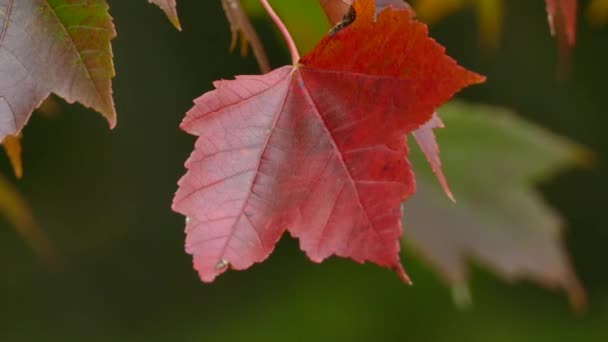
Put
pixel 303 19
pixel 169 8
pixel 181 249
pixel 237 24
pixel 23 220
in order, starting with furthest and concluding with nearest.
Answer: pixel 181 249
pixel 23 220
pixel 303 19
pixel 237 24
pixel 169 8

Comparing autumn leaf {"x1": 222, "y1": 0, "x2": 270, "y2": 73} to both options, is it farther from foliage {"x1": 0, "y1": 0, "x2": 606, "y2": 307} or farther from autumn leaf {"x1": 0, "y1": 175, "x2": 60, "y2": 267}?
autumn leaf {"x1": 0, "y1": 175, "x2": 60, "y2": 267}

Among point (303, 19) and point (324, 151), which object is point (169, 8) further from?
point (303, 19)

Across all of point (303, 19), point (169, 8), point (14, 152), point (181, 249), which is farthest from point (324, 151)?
point (181, 249)

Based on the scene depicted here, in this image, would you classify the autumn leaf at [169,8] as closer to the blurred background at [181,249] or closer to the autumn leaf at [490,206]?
the autumn leaf at [490,206]

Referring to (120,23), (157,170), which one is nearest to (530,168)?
(120,23)

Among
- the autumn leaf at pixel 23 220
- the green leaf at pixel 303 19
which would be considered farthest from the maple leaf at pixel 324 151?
the autumn leaf at pixel 23 220

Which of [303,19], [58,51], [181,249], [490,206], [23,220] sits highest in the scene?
[58,51]

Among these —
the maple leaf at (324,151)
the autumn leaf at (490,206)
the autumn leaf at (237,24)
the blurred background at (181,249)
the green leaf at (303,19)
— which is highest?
the autumn leaf at (237,24)
